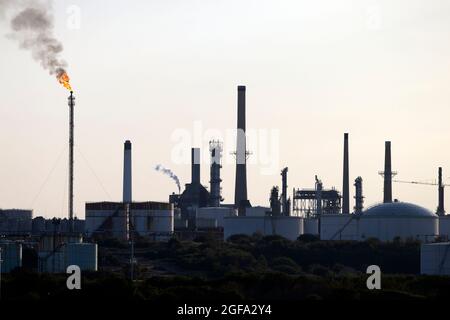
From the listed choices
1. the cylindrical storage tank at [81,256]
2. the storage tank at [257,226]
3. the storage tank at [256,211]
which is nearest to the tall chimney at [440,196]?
the storage tank at [256,211]

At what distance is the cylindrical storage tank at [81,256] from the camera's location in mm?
98750

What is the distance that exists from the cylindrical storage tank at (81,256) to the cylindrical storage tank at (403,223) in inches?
2204

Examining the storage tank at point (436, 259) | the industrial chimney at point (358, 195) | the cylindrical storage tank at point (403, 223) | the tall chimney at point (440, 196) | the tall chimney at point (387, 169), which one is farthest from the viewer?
the tall chimney at point (440, 196)

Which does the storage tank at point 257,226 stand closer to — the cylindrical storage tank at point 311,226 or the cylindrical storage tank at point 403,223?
the cylindrical storage tank at point 403,223

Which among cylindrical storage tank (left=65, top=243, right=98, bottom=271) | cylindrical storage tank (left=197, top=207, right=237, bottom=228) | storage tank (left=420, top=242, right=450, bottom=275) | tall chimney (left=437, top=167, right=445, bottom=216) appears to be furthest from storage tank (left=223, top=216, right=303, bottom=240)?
cylindrical storage tank (left=65, top=243, right=98, bottom=271)

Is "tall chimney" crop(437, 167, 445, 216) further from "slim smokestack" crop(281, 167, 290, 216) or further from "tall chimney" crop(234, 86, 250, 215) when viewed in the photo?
"tall chimney" crop(234, 86, 250, 215)

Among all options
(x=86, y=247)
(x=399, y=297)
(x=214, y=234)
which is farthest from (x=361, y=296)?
(x=214, y=234)

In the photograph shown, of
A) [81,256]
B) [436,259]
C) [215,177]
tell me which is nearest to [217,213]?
[215,177]

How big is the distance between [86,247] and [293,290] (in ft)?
90.6

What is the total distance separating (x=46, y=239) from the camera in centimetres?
10069

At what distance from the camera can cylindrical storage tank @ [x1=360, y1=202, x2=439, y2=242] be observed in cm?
14750

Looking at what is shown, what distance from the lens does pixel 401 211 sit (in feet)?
487
